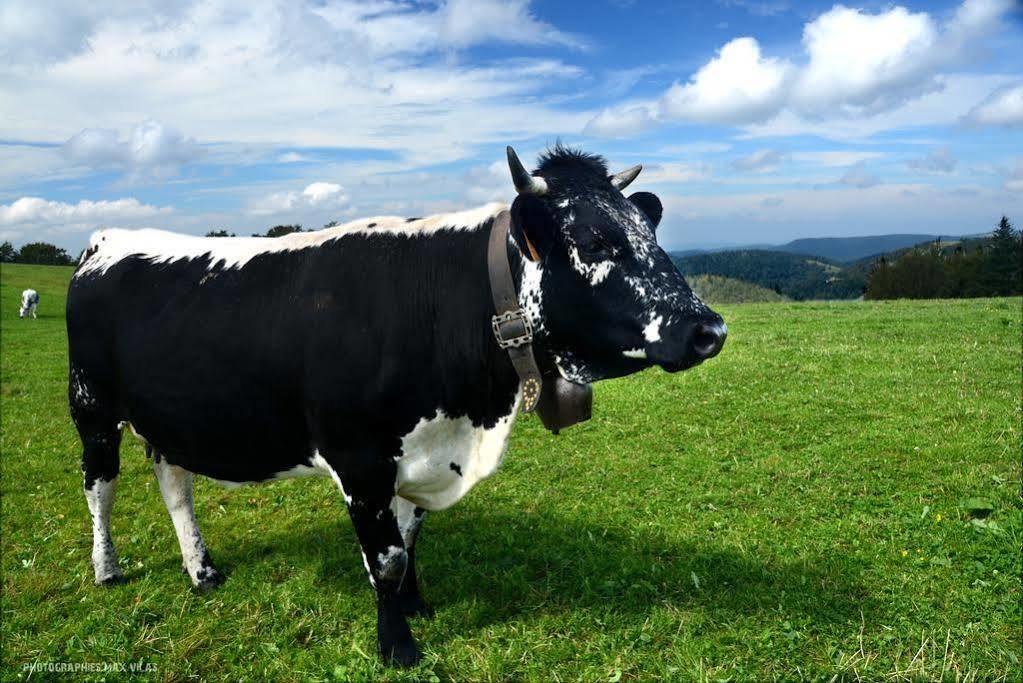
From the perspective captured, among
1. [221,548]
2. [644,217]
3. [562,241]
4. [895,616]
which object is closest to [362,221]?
[562,241]

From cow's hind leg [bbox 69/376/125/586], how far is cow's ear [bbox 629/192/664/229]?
173 inches

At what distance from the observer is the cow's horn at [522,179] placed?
369cm

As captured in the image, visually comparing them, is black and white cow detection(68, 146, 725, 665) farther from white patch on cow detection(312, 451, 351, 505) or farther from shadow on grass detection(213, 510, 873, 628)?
shadow on grass detection(213, 510, 873, 628)

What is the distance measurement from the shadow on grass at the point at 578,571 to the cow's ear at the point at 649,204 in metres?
3.03

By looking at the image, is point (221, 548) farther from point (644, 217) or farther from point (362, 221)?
point (644, 217)

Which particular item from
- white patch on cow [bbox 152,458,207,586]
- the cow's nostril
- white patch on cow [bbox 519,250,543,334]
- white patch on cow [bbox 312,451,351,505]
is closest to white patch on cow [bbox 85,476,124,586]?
white patch on cow [bbox 152,458,207,586]

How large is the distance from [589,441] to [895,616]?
16.5 feet

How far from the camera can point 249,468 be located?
493 cm

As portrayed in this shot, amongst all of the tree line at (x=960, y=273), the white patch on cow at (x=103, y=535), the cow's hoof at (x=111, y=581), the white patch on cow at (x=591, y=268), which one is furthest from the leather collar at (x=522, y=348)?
the tree line at (x=960, y=273)

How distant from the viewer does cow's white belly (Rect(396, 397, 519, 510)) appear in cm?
437

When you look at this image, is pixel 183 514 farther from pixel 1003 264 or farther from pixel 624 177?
pixel 1003 264

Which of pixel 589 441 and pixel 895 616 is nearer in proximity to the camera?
pixel 895 616

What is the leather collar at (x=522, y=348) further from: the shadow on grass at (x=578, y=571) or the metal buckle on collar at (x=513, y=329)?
the shadow on grass at (x=578, y=571)

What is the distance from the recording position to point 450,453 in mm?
4496
